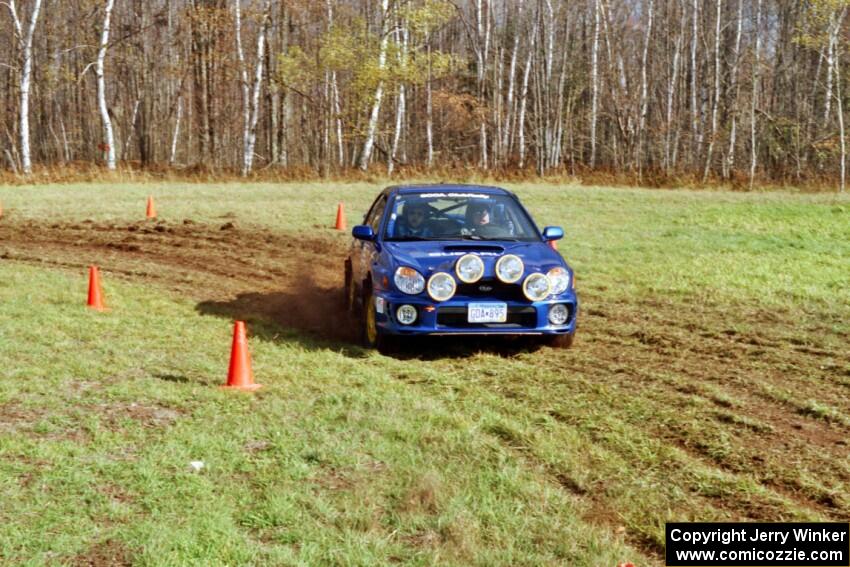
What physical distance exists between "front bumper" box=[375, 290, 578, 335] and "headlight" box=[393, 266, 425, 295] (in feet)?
0.22

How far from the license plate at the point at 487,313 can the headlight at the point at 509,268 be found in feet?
0.83

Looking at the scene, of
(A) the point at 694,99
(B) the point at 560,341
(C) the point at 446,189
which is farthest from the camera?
(A) the point at 694,99

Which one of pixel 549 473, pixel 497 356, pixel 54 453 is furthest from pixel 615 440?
pixel 54 453

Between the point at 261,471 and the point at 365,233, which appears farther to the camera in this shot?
the point at 365,233

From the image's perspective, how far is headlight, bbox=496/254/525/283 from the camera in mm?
8367

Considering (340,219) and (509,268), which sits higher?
(340,219)

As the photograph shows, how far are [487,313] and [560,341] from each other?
96cm

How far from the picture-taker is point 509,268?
838 centimetres

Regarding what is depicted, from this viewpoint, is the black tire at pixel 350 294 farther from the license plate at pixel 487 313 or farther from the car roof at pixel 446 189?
the license plate at pixel 487 313

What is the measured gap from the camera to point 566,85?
55.3 meters

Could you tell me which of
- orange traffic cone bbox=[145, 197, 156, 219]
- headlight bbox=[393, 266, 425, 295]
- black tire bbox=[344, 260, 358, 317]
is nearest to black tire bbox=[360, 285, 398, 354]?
headlight bbox=[393, 266, 425, 295]

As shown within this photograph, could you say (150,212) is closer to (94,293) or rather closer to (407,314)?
(94,293)

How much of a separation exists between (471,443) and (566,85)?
51.9 metres

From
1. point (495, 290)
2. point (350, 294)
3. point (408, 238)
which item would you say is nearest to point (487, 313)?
point (495, 290)
